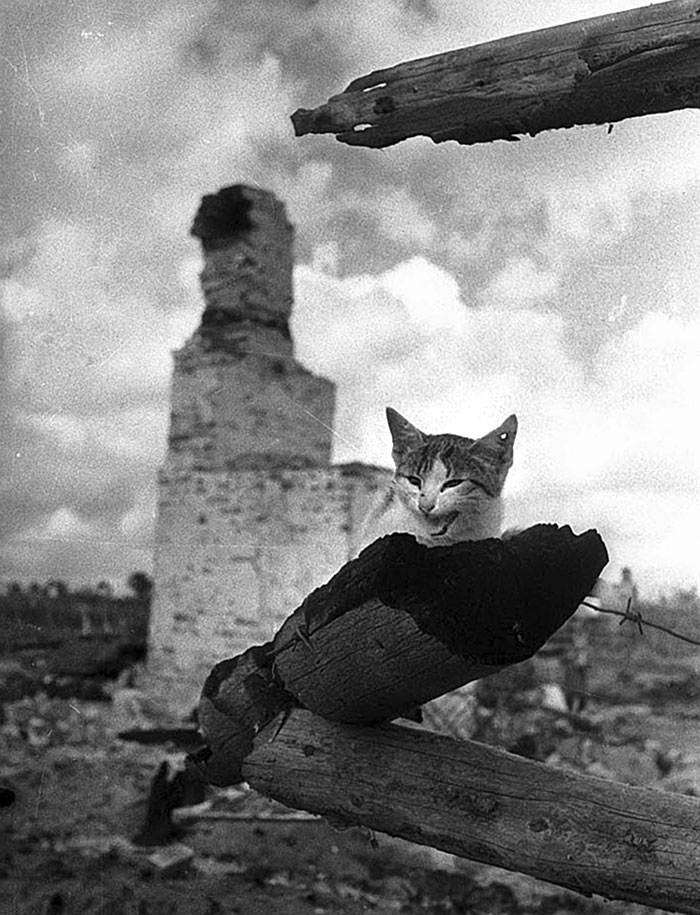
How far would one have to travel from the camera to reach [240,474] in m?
3.06

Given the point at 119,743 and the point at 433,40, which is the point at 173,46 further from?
the point at 119,743

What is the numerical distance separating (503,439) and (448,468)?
8cm

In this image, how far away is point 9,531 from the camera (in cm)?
270

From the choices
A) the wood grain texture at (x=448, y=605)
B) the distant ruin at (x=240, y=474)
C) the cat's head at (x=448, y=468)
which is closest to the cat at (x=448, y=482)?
the cat's head at (x=448, y=468)

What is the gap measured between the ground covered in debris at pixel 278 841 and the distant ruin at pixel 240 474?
32 cm

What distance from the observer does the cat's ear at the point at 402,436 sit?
1396mm

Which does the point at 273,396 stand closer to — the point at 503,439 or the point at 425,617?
the point at 503,439

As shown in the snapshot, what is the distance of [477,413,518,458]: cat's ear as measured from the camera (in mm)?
1364

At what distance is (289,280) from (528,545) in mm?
2114

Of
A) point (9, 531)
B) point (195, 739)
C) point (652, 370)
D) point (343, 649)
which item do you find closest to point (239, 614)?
point (195, 739)

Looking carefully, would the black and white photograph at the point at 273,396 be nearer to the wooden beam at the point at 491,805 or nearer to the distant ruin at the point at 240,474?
the distant ruin at the point at 240,474

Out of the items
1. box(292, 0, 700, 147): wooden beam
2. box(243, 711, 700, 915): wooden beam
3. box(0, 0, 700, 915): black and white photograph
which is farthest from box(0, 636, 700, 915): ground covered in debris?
box(292, 0, 700, 147): wooden beam

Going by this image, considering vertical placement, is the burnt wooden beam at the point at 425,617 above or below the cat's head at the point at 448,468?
below

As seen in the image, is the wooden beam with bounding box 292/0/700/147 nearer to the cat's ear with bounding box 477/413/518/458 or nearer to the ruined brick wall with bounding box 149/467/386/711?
the cat's ear with bounding box 477/413/518/458
